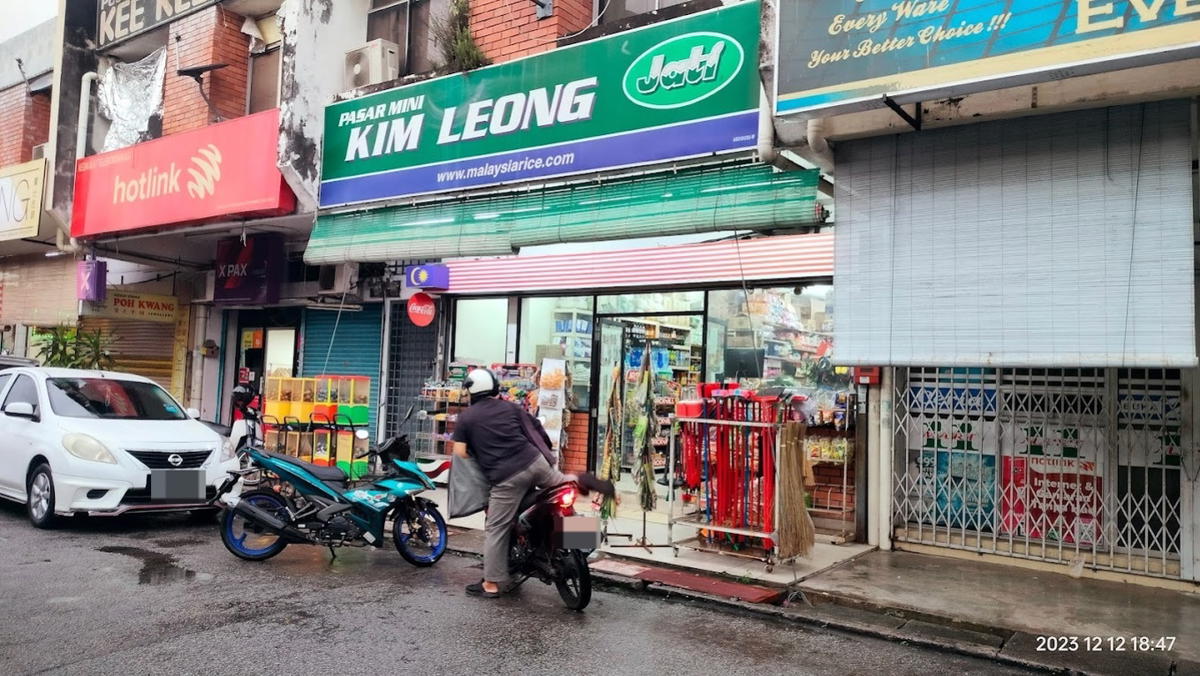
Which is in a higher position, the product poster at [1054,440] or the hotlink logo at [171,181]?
the hotlink logo at [171,181]

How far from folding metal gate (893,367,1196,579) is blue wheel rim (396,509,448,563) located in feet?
14.6

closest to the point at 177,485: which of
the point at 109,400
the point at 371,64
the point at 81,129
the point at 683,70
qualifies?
the point at 109,400

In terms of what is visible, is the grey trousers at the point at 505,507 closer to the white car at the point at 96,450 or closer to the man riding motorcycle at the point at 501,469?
the man riding motorcycle at the point at 501,469

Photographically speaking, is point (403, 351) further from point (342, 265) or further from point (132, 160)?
point (132, 160)

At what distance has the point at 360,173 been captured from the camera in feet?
36.5

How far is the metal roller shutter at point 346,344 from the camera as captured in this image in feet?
45.0

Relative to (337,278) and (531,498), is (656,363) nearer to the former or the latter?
(531,498)

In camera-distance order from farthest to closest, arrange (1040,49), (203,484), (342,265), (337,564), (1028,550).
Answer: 1. (342,265)
2. (203,484)
3. (1028,550)
4. (337,564)
5. (1040,49)

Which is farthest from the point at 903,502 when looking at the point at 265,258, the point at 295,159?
the point at 265,258

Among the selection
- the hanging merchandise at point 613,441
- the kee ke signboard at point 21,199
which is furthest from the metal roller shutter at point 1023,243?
the kee ke signboard at point 21,199

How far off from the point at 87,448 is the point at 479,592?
437cm

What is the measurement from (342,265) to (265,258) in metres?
1.94

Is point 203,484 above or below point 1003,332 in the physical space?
below

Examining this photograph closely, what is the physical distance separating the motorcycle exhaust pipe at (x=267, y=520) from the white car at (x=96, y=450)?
5.28ft
